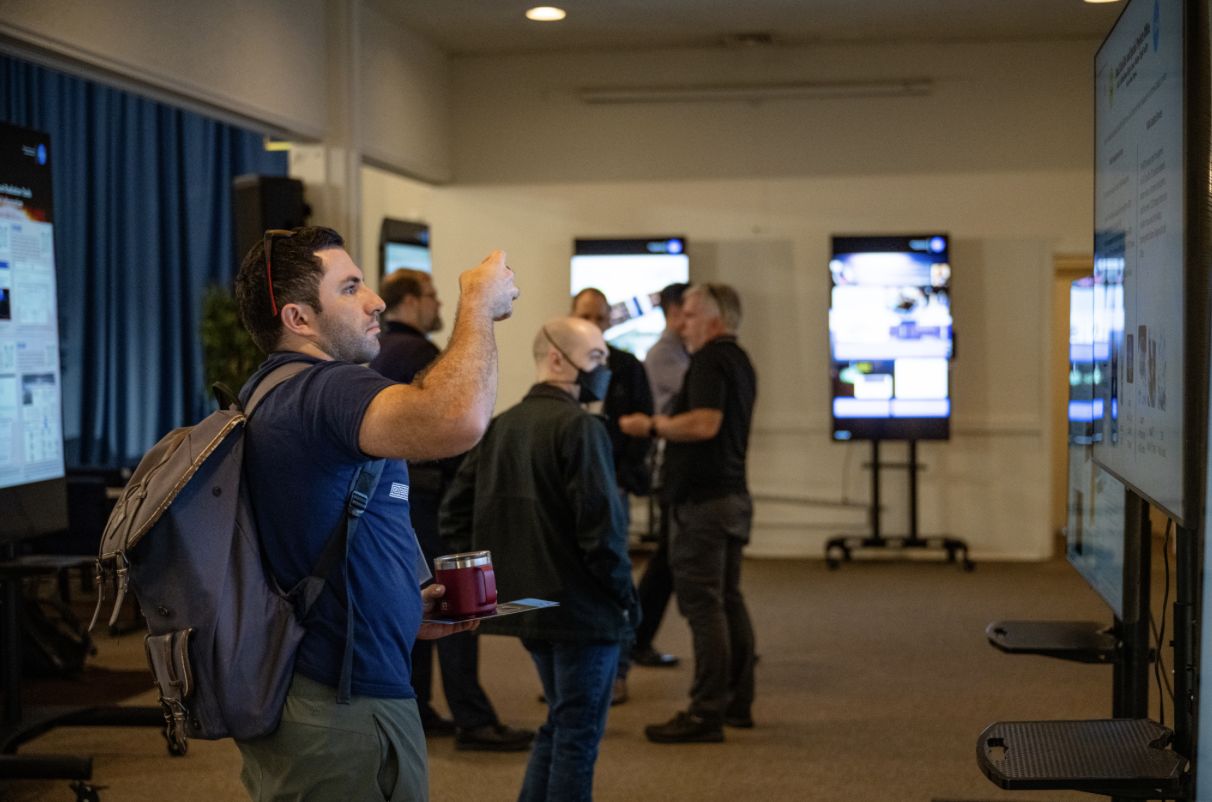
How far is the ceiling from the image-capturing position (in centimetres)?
680

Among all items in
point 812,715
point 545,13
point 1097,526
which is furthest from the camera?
point 545,13

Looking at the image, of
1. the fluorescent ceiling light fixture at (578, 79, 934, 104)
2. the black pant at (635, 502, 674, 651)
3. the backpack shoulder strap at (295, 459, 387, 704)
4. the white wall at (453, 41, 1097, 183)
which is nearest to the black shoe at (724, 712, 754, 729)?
the black pant at (635, 502, 674, 651)

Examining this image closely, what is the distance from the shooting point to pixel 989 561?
7.69m

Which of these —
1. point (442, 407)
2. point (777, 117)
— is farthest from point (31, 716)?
point (777, 117)

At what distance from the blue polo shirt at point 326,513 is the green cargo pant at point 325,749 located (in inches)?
1.2

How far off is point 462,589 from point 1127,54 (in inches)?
63.7

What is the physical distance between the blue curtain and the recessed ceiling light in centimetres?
265

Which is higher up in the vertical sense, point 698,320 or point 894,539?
point 698,320

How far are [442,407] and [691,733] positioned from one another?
2.82m

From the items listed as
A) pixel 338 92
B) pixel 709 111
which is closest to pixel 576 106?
pixel 709 111

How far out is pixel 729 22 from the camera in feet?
23.7

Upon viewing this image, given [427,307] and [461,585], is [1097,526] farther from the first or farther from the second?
[427,307]

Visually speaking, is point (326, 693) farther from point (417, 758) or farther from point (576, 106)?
point (576, 106)

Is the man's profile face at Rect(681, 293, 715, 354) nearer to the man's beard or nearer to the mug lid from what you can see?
the mug lid
